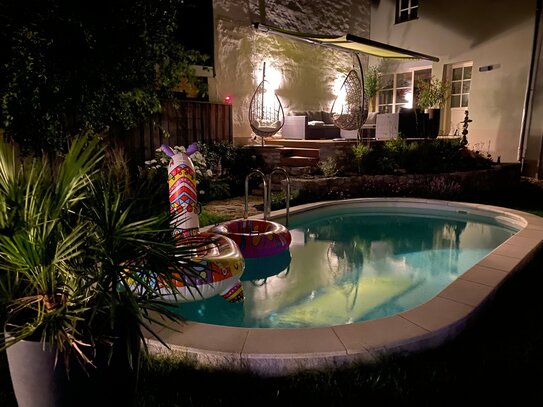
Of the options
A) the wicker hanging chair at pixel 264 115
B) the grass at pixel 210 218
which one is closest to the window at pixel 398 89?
the wicker hanging chair at pixel 264 115

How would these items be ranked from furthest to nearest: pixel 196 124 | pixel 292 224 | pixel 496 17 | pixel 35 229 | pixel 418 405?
pixel 496 17 → pixel 196 124 → pixel 292 224 → pixel 418 405 → pixel 35 229

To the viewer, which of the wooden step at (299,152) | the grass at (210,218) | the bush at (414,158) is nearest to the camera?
the grass at (210,218)

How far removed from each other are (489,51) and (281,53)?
17.7ft

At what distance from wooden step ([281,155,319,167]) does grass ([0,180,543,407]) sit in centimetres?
642

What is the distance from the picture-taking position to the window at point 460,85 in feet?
37.4

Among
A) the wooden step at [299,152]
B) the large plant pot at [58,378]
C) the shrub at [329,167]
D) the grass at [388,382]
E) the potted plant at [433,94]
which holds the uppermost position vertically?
the potted plant at [433,94]

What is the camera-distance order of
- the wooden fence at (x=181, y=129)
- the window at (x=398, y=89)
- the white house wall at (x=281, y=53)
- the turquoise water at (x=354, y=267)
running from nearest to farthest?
the turquoise water at (x=354, y=267)
the wooden fence at (x=181, y=129)
the white house wall at (x=281, y=53)
the window at (x=398, y=89)

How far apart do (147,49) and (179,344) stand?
179 cm

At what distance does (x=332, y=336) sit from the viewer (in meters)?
2.46

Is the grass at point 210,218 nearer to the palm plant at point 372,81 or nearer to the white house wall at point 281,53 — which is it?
the white house wall at point 281,53

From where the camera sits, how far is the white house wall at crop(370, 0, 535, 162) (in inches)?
393

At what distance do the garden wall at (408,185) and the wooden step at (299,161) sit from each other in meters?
1.12

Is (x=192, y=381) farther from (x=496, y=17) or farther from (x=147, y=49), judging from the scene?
(x=496, y=17)

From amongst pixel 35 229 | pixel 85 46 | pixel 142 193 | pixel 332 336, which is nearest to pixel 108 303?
pixel 35 229
